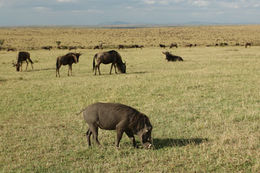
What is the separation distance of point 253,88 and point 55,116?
361 inches

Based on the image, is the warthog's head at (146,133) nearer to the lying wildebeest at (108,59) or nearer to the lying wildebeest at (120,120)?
the lying wildebeest at (120,120)

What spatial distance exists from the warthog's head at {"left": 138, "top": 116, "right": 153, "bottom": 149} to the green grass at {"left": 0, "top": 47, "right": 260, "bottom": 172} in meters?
0.23

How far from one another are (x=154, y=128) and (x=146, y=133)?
80.7 inches

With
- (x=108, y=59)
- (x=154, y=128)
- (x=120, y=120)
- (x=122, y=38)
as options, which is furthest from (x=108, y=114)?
(x=122, y=38)

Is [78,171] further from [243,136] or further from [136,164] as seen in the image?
[243,136]

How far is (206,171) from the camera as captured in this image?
18.8 feet

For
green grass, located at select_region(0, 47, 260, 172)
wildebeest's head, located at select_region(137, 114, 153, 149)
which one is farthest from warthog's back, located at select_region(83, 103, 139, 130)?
green grass, located at select_region(0, 47, 260, 172)

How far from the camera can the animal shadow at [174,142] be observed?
7.17 m

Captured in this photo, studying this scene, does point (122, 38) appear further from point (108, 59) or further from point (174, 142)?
point (174, 142)

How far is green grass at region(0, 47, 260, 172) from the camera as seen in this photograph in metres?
6.16

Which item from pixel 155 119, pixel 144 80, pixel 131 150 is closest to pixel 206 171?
pixel 131 150

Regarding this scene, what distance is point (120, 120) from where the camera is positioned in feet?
22.1

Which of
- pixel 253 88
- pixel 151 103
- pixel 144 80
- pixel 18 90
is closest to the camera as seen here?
pixel 151 103

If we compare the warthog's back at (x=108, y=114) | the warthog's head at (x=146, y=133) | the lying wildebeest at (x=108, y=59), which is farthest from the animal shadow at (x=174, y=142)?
the lying wildebeest at (x=108, y=59)
